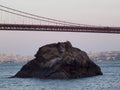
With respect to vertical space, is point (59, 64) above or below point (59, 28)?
below

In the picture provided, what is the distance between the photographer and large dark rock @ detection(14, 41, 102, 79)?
236 ft

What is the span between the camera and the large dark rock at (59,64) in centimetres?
7188

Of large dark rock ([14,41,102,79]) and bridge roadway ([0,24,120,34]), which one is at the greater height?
bridge roadway ([0,24,120,34])

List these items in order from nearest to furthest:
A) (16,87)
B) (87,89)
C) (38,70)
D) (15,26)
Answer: (87,89)
(16,87)
(15,26)
(38,70)

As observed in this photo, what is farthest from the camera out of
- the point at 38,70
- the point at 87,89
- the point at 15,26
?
the point at 38,70

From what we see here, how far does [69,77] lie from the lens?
71.7 metres

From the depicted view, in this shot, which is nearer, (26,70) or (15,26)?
(15,26)

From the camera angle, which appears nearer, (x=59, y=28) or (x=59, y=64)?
(x=59, y=64)

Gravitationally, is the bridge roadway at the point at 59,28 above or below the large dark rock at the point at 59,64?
above

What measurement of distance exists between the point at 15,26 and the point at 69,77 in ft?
34.4

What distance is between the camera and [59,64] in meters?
71.7

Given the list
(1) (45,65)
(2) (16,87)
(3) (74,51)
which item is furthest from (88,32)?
(2) (16,87)

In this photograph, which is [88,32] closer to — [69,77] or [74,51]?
[74,51]

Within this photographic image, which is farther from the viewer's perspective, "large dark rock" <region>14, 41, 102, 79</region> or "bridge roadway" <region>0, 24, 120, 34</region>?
"large dark rock" <region>14, 41, 102, 79</region>
